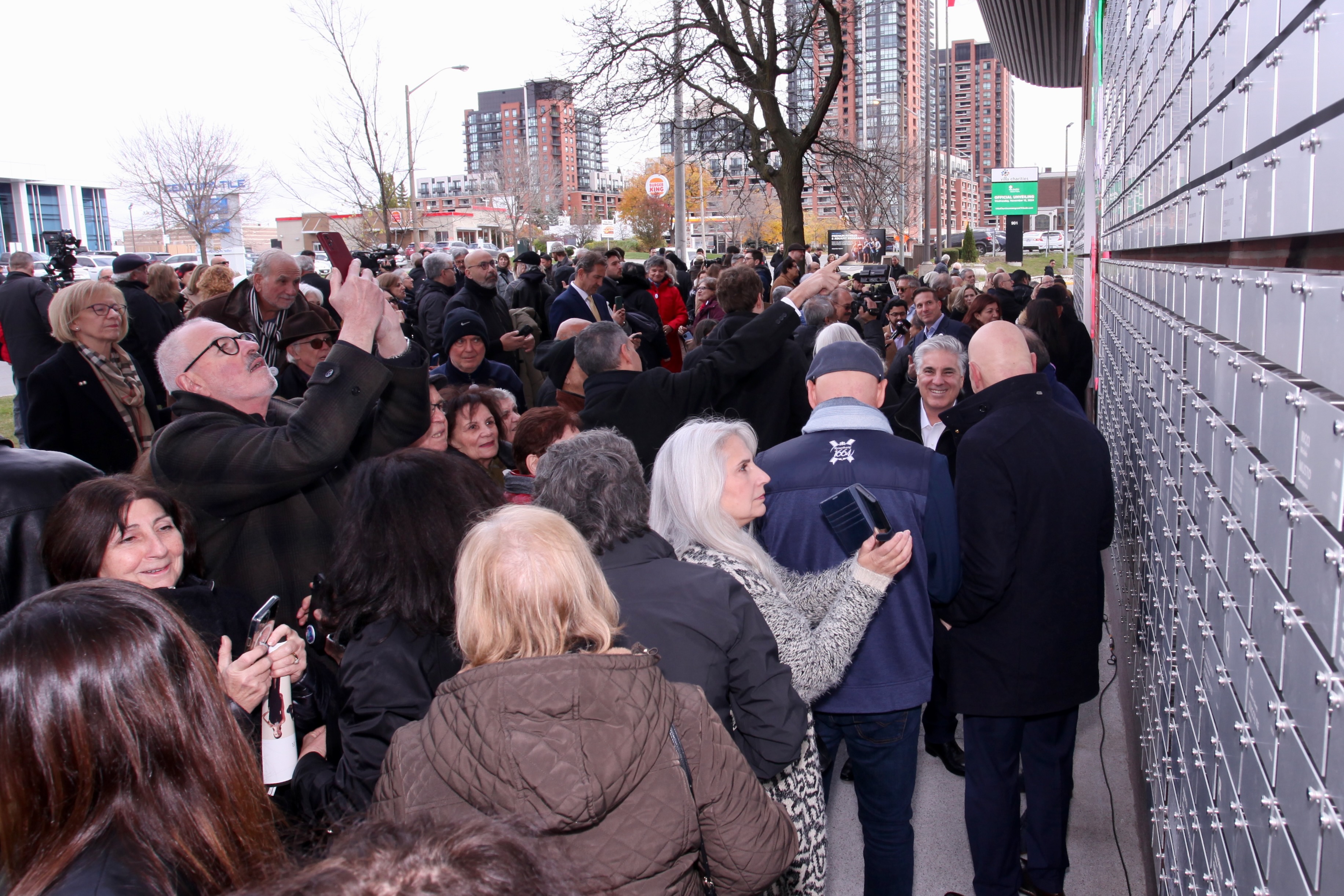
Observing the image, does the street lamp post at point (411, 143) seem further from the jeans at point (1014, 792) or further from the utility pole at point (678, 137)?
the jeans at point (1014, 792)

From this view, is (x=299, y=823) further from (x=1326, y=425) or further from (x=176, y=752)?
(x=1326, y=425)

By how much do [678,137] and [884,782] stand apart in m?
14.8

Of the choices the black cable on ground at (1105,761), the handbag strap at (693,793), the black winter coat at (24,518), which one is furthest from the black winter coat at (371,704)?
the black cable on ground at (1105,761)

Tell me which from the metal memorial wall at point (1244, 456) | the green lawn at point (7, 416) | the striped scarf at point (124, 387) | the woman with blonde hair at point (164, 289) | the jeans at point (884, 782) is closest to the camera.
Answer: the metal memorial wall at point (1244, 456)

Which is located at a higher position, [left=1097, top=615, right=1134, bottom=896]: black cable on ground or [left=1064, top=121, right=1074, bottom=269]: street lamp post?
[left=1064, top=121, right=1074, bottom=269]: street lamp post

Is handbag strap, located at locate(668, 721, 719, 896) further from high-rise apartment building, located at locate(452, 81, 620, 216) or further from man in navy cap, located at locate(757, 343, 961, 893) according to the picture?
high-rise apartment building, located at locate(452, 81, 620, 216)

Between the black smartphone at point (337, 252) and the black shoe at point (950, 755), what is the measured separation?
3.34 m

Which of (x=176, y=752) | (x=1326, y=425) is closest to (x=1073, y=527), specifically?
(x=1326, y=425)

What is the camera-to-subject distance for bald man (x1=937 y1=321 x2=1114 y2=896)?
307 centimetres

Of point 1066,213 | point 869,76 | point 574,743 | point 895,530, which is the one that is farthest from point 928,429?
point 869,76

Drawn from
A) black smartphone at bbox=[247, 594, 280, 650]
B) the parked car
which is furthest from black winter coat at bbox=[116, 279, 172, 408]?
the parked car

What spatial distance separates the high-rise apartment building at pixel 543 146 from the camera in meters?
15.9

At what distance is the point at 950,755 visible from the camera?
14.6 feet

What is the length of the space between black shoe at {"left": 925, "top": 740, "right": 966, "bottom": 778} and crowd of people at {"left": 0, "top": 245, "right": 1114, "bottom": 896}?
27 cm
